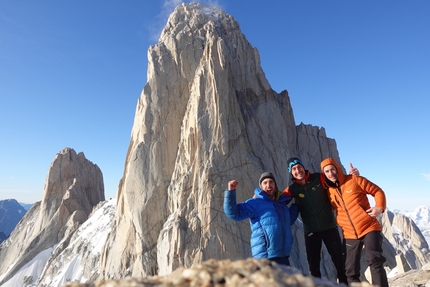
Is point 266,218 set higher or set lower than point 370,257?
higher

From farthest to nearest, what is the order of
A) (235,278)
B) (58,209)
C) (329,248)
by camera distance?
(58,209), (329,248), (235,278)

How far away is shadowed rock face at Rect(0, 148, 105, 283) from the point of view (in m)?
46.3

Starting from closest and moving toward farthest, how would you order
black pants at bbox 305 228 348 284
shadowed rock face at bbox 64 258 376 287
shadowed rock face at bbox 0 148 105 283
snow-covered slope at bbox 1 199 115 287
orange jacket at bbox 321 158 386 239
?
shadowed rock face at bbox 64 258 376 287
orange jacket at bbox 321 158 386 239
black pants at bbox 305 228 348 284
snow-covered slope at bbox 1 199 115 287
shadowed rock face at bbox 0 148 105 283

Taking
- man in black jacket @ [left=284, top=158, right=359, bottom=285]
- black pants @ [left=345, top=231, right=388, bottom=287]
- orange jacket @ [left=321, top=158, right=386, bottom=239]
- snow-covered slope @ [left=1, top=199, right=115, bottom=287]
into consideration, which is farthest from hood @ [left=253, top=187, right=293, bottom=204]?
snow-covered slope @ [left=1, top=199, right=115, bottom=287]

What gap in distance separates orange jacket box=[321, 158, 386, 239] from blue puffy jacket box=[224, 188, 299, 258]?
1.09m

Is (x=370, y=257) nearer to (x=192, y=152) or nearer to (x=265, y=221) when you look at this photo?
(x=265, y=221)

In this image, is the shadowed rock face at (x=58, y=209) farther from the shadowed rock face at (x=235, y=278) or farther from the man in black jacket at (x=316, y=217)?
the shadowed rock face at (x=235, y=278)

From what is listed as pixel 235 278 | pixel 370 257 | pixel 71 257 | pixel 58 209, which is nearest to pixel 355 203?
pixel 370 257

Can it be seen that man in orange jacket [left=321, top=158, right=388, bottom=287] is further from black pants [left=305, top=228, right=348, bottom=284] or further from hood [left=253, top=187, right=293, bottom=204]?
hood [left=253, top=187, right=293, bottom=204]

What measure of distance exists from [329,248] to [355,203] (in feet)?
4.22

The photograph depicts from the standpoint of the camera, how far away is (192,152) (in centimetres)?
2683

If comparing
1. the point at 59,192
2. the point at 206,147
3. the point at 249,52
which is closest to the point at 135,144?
the point at 206,147

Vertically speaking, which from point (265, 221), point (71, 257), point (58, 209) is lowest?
point (71, 257)

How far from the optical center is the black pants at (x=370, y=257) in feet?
16.4
